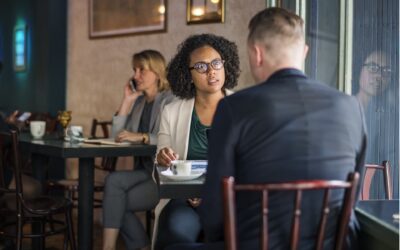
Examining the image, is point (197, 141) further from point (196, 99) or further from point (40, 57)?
point (40, 57)

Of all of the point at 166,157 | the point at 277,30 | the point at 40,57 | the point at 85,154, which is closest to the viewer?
the point at 277,30

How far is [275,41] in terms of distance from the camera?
153 cm

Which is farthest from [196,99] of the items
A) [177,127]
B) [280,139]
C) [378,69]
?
[280,139]

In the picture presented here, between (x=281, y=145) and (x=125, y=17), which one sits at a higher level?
(x=125, y=17)

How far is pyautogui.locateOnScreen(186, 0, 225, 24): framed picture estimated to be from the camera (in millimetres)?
3984

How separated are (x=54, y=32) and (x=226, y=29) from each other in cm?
215

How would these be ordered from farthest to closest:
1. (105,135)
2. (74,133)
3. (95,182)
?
(105,135)
(95,182)
(74,133)

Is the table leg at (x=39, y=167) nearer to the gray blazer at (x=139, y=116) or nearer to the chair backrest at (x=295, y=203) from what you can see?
the gray blazer at (x=139, y=116)

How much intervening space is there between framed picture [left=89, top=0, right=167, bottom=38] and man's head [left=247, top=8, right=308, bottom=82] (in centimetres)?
293

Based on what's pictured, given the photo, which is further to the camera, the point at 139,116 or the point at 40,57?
the point at 40,57

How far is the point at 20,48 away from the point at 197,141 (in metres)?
4.81

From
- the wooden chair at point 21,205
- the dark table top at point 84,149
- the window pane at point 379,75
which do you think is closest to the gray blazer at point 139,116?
the dark table top at point 84,149

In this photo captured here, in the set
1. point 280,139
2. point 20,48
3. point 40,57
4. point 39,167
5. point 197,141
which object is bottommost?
point 39,167

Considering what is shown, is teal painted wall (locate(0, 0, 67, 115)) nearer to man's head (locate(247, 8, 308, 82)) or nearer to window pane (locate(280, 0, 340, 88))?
window pane (locate(280, 0, 340, 88))
